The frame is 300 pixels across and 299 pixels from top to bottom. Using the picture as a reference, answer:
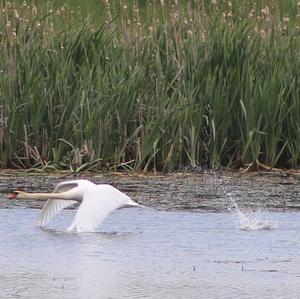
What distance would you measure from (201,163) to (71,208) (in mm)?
1946

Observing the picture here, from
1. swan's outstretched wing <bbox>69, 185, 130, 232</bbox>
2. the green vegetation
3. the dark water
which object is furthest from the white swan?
the green vegetation

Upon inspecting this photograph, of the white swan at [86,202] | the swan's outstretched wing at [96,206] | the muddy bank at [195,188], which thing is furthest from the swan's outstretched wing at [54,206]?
the muddy bank at [195,188]

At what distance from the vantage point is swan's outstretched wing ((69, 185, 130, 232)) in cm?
934

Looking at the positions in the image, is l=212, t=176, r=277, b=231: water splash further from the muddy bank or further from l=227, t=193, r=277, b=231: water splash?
the muddy bank

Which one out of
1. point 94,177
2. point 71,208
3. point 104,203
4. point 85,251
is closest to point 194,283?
point 85,251

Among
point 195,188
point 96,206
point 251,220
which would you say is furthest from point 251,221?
point 195,188

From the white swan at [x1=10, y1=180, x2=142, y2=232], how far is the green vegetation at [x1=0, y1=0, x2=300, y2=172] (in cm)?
236

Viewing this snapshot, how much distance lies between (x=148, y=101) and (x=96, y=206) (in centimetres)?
329

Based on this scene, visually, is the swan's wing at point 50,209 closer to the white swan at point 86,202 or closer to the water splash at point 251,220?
the white swan at point 86,202

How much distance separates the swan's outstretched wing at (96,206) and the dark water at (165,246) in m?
0.09

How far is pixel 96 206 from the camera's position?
9539 mm

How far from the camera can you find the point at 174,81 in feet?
41.8

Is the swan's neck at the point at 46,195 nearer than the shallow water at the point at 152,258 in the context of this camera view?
No

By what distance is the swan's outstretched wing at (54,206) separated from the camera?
9625 millimetres
